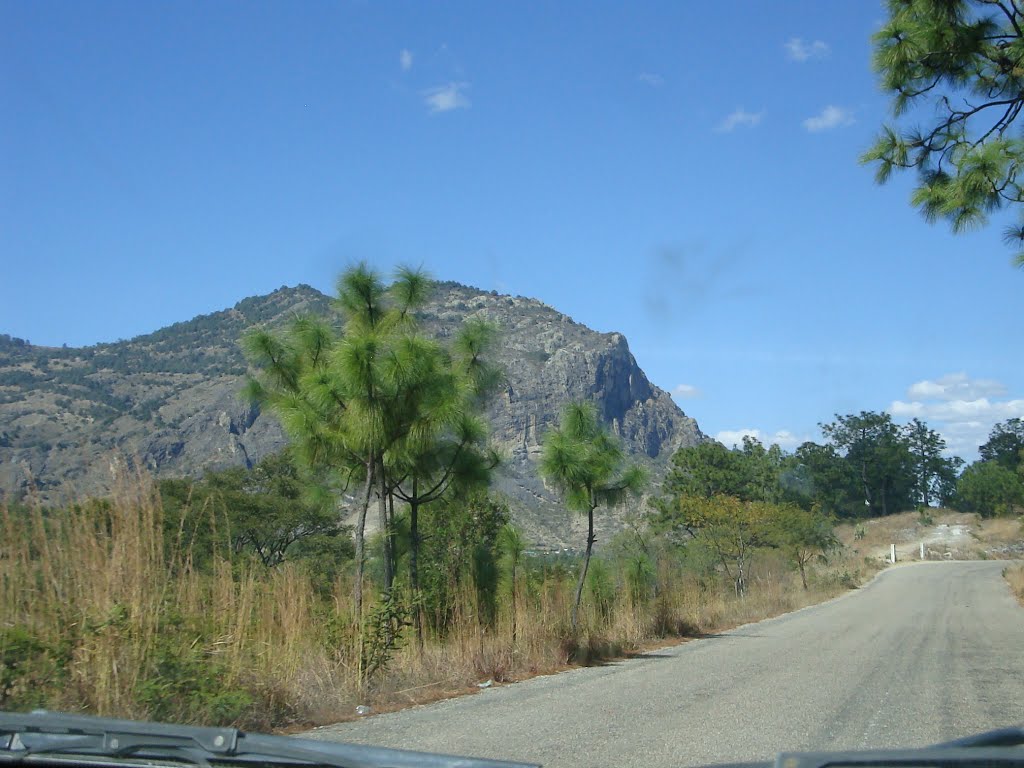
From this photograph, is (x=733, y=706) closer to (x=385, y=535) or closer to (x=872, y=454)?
(x=385, y=535)

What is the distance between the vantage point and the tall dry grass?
699 centimetres

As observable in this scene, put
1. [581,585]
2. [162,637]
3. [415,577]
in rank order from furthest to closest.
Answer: [581,585]
[415,577]
[162,637]

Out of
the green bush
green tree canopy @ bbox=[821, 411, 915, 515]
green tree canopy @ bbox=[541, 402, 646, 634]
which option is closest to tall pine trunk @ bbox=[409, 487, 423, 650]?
green tree canopy @ bbox=[541, 402, 646, 634]

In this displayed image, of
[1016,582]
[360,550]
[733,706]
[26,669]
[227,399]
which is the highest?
[227,399]

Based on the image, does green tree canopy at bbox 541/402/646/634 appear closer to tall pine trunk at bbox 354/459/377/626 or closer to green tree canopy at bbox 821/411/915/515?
tall pine trunk at bbox 354/459/377/626

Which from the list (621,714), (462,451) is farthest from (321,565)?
(621,714)

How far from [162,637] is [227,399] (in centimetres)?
5167

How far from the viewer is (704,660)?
14.8 m

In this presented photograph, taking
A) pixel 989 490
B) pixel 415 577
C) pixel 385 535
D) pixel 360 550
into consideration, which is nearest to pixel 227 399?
pixel 415 577

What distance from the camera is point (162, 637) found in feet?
24.9

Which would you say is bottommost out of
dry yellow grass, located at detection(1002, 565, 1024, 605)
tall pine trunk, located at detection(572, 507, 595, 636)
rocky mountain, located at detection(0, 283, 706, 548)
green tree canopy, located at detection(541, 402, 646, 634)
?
dry yellow grass, located at detection(1002, 565, 1024, 605)

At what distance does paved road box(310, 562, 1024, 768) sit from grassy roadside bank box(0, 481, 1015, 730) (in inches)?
28.4

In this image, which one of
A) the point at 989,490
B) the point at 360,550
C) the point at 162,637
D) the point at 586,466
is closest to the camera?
the point at 162,637

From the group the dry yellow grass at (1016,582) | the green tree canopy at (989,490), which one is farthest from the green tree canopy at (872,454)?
the dry yellow grass at (1016,582)
